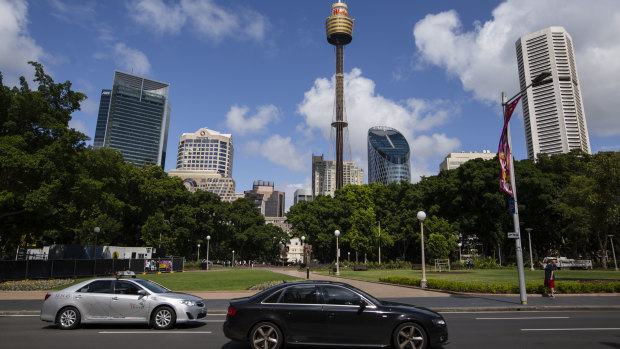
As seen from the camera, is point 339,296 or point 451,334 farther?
point 451,334

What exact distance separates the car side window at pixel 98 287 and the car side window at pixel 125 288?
16 cm

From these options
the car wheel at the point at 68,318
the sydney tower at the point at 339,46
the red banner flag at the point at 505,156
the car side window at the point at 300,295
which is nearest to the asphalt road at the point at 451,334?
the car wheel at the point at 68,318

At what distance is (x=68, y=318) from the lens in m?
10.3

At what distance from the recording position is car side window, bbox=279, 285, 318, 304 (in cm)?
777

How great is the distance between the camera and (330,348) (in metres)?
7.82

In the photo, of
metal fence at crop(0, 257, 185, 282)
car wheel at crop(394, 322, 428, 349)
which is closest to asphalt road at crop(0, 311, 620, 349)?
car wheel at crop(394, 322, 428, 349)

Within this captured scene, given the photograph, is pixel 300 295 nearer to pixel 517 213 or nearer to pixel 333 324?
pixel 333 324

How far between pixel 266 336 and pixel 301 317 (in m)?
0.78

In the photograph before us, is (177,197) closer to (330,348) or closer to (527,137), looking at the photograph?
(330,348)

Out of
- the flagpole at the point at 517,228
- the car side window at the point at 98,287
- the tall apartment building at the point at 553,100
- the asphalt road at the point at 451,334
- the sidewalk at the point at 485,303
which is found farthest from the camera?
the tall apartment building at the point at 553,100

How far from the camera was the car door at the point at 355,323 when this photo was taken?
7414 mm

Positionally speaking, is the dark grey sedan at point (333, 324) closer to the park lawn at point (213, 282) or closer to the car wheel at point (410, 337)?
the car wheel at point (410, 337)

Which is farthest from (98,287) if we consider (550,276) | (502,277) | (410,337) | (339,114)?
(339,114)

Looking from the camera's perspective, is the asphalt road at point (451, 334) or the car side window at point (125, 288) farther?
the car side window at point (125, 288)
